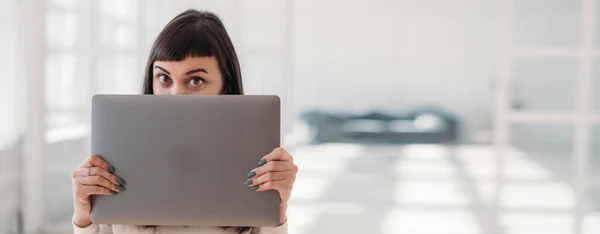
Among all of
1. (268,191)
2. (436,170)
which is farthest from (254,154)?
(436,170)

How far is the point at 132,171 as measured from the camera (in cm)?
108

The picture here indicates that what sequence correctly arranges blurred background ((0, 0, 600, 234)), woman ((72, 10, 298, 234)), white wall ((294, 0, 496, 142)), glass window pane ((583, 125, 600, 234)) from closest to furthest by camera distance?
1. woman ((72, 10, 298, 234))
2. blurred background ((0, 0, 600, 234))
3. glass window pane ((583, 125, 600, 234))
4. white wall ((294, 0, 496, 142))

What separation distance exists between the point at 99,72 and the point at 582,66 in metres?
2.80

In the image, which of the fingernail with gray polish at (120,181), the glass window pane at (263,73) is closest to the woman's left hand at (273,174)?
the fingernail with gray polish at (120,181)

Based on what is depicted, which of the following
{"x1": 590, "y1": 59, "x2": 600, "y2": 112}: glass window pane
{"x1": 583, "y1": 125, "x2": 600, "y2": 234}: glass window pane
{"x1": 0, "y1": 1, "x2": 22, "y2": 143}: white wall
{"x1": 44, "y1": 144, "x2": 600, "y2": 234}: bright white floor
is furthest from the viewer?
{"x1": 44, "y1": 144, "x2": 600, "y2": 234}: bright white floor

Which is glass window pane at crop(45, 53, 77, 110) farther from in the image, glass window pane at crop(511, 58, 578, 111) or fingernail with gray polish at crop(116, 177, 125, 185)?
fingernail with gray polish at crop(116, 177, 125, 185)

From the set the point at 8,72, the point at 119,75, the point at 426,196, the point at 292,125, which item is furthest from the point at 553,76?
the point at 8,72

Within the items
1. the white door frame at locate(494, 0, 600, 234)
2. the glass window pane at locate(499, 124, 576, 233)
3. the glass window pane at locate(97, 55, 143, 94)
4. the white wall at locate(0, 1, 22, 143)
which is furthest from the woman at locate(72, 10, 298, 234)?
the glass window pane at locate(499, 124, 576, 233)

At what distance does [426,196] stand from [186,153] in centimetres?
461

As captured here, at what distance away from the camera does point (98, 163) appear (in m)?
1.07

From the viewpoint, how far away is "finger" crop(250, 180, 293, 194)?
3.54 ft

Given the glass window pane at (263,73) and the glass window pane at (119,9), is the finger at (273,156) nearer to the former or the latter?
the glass window pane at (263,73)

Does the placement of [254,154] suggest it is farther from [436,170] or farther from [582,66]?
[436,170]

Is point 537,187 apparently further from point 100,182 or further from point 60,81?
point 100,182
